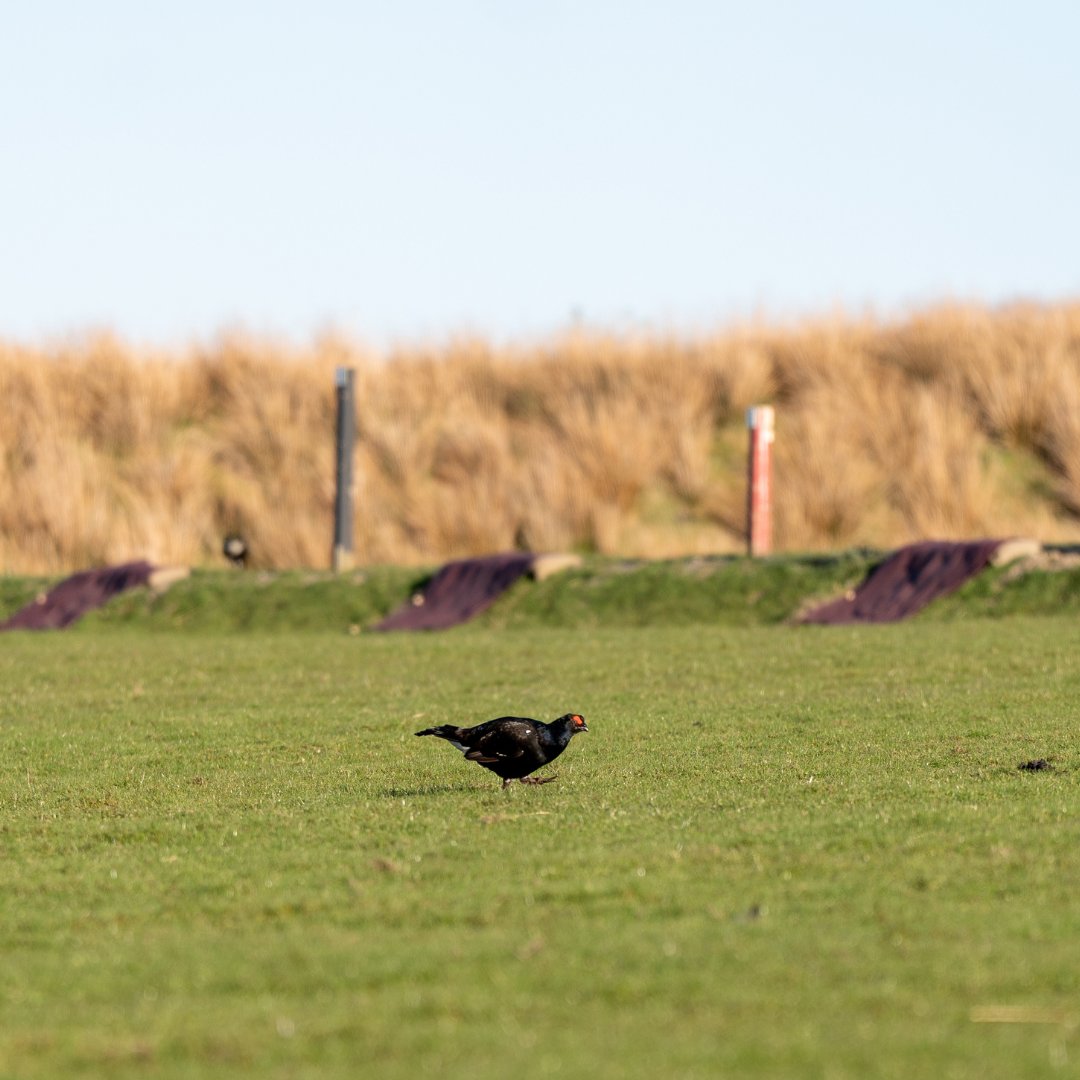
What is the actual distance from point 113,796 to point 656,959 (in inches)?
190

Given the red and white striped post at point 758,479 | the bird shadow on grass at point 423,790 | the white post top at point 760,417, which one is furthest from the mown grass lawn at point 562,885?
the white post top at point 760,417

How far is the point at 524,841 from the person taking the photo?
847 centimetres

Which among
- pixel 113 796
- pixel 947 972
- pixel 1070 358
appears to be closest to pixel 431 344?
pixel 1070 358

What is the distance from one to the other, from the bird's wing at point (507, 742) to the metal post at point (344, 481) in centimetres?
1582

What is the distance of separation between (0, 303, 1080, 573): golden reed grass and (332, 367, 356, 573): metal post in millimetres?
2716

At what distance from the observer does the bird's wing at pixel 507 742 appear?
955 cm

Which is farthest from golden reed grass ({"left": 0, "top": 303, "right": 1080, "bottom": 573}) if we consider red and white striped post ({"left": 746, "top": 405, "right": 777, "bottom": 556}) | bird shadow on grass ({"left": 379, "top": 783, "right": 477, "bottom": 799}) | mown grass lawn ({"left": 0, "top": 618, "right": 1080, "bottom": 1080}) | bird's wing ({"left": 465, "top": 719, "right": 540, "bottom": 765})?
bird's wing ({"left": 465, "top": 719, "right": 540, "bottom": 765})

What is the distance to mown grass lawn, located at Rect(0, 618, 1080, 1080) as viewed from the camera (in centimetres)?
538

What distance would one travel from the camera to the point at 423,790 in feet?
33.6

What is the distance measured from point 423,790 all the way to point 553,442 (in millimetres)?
19672

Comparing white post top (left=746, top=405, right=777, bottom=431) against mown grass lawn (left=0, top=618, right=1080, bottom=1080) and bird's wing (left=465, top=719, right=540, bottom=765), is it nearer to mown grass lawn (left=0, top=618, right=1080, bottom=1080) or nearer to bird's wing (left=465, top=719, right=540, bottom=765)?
mown grass lawn (left=0, top=618, right=1080, bottom=1080)

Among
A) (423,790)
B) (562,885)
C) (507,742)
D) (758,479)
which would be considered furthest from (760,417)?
(562,885)

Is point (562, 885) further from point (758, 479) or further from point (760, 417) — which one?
point (758, 479)

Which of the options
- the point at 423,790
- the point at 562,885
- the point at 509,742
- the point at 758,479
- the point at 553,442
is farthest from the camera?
the point at 553,442
